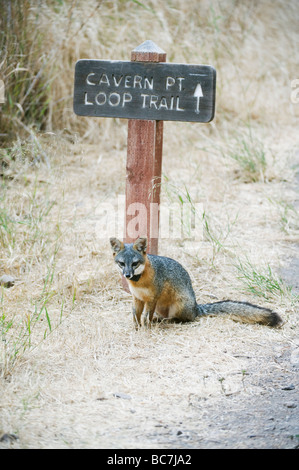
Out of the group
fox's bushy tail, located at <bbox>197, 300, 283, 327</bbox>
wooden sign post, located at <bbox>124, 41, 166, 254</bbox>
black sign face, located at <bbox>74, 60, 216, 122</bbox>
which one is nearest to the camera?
fox's bushy tail, located at <bbox>197, 300, 283, 327</bbox>

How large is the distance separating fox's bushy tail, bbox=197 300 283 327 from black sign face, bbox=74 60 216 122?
Answer: 47.1 inches

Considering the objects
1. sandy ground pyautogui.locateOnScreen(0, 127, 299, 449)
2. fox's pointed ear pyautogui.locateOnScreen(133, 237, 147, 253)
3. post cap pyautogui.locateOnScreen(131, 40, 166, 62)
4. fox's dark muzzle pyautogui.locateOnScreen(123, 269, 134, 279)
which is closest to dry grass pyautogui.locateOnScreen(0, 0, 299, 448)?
sandy ground pyautogui.locateOnScreen(0, 127, 299, 449)

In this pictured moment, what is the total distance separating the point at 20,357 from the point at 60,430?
0.70 metres

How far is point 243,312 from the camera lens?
153 inches

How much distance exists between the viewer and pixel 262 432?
2.68 m

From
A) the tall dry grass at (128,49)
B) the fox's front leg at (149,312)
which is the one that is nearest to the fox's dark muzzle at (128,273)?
the fox's front leg at (149,312)

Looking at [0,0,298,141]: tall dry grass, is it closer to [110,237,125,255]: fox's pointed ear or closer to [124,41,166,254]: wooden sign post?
[124,41,166,254]: wooden sign post

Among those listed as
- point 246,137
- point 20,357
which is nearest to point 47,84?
point 246,137

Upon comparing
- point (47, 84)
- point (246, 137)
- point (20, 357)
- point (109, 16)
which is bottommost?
point (20, 357)

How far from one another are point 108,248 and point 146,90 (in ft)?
4.62

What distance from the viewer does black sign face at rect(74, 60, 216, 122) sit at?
4.04m

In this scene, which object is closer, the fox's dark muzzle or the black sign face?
the fox's dark muzzle

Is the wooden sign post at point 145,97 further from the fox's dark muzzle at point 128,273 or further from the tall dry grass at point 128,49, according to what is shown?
the tall dry grass at point 128,49
